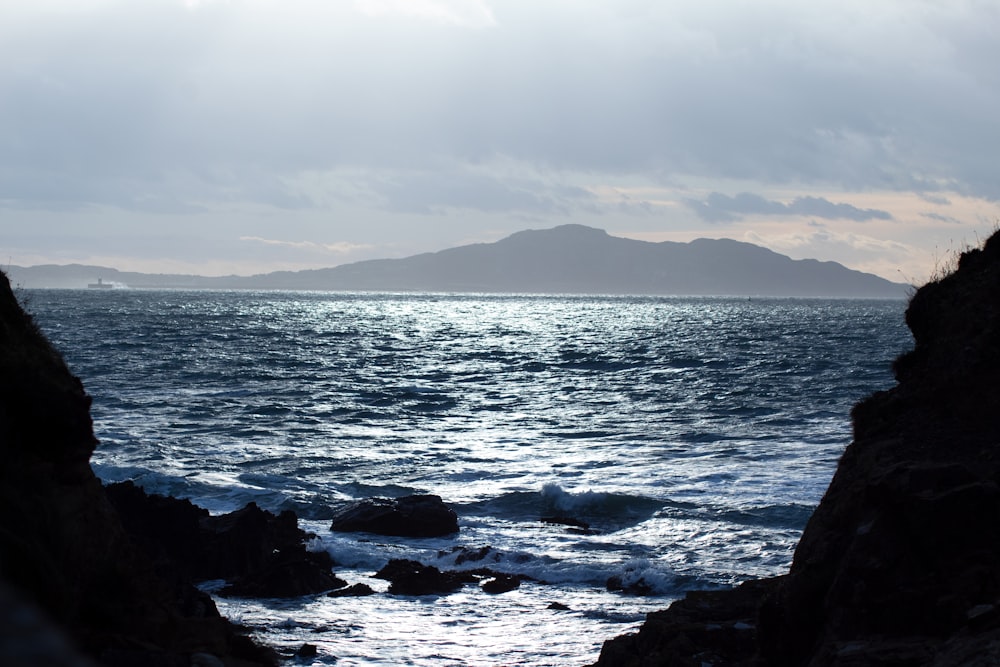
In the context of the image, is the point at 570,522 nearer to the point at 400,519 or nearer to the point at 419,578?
the point at 400,519

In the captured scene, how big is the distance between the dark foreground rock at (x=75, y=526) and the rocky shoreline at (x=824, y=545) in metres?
0.01

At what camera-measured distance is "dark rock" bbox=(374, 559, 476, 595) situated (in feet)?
48.6

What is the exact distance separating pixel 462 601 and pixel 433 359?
2008 inches

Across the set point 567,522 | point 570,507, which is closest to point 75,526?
point 567,522

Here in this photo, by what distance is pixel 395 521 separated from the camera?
1858 centimetres

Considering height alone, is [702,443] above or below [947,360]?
below

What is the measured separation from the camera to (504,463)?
2645cm

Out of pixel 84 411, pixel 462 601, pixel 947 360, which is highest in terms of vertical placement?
pixel 947 360

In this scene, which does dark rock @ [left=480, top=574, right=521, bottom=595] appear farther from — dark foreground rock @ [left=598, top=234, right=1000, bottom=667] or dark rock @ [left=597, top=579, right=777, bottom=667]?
dark foreground rock @ [left=598, top=234, right=1000, bottom=667]

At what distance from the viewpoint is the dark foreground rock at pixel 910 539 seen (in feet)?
25.2

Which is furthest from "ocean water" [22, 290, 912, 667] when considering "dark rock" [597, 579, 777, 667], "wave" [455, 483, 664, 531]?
"dark rock" [597, 579, 777, 667]

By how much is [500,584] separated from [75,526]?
8.93 meters

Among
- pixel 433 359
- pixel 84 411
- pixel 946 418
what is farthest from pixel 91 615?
pixel 433 359

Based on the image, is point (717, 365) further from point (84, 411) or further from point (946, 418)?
point (84, 411)
